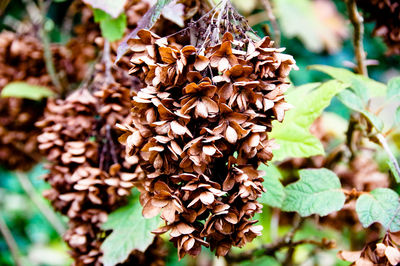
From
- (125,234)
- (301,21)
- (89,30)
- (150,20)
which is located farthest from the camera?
(301,21)

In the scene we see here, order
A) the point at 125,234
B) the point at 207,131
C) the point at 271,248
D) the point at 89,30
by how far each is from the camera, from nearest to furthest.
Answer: the point at 207,131 → the point at 125,234 → the point at 271,248 → the point at 89,30

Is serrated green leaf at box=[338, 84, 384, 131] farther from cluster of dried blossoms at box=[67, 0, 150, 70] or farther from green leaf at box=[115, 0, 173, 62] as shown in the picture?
cluster of dried blossoms at box=[67, 0, 150, 70]

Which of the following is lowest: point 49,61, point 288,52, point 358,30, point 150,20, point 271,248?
point 271,248

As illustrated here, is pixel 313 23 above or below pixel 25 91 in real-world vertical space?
below

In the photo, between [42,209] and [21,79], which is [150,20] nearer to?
[21,79]

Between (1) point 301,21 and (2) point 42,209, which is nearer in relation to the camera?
(2) point 42,209

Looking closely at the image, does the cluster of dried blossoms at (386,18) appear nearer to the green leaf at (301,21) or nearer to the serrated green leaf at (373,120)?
the serrated green leaf at (373,120)

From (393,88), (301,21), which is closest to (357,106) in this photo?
(393,88)
